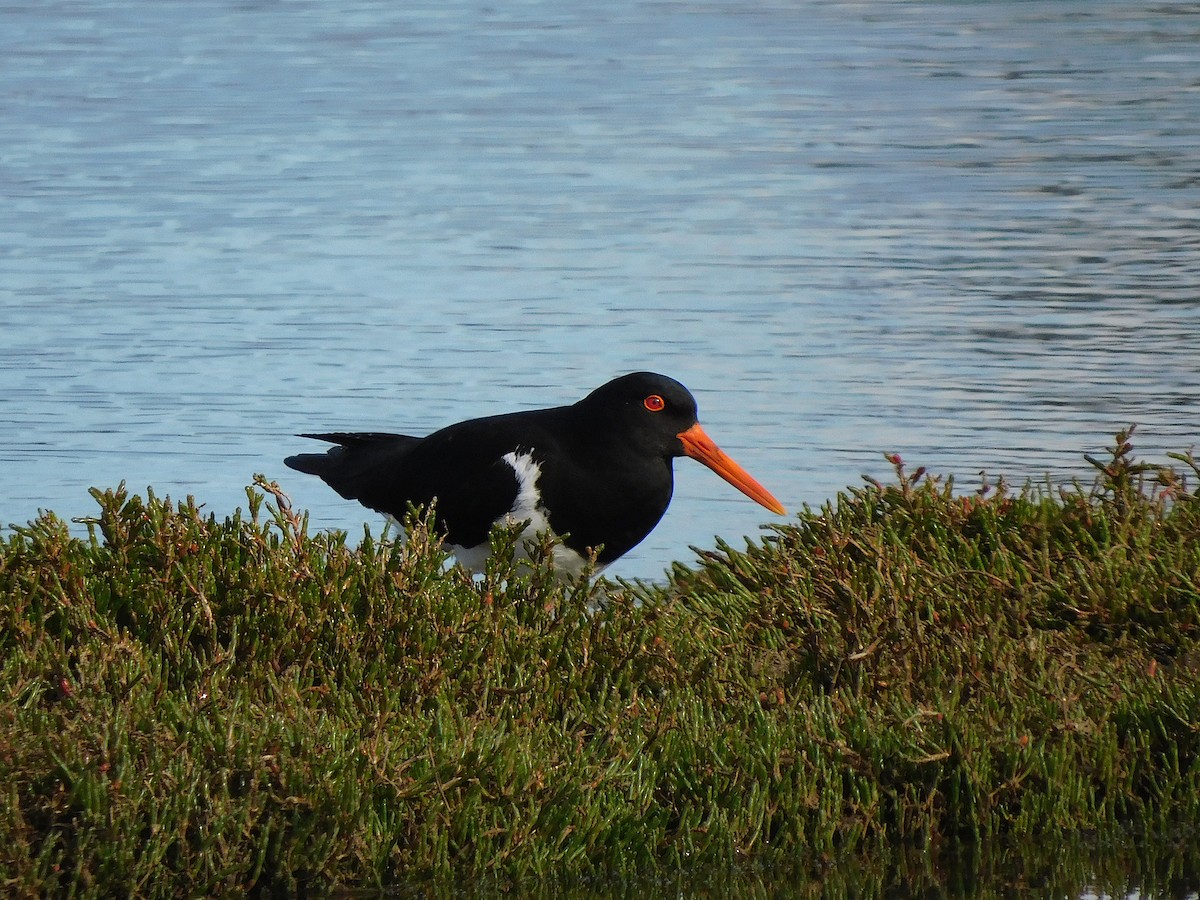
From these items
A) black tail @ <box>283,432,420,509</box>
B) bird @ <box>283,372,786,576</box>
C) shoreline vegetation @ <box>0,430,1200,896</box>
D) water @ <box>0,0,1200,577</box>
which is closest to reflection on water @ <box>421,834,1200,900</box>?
shoreline vegetation @ <box>0,430,1200,896</box>

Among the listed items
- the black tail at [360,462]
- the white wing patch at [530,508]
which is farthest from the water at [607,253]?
the white wing patch at [530,508]

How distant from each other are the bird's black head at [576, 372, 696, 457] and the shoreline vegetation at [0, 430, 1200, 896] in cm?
97

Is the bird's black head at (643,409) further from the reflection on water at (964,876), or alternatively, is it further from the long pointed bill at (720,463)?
the reflection on water at (964,876)

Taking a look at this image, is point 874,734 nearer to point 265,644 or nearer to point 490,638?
point 490,638

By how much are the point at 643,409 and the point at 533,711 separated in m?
2.23

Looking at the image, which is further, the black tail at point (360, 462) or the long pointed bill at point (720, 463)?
the black tail at point (360, 462)

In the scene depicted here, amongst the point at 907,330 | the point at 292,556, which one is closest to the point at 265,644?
the point at 292,556

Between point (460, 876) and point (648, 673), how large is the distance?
1.13 m

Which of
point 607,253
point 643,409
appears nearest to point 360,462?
point 643,409

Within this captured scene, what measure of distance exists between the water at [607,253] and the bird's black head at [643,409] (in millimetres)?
1370

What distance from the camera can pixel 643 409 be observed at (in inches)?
303

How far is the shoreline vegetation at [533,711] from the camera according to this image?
5.07 meters

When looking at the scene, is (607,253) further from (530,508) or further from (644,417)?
(530,508)

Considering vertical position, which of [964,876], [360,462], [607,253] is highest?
[607,253]
